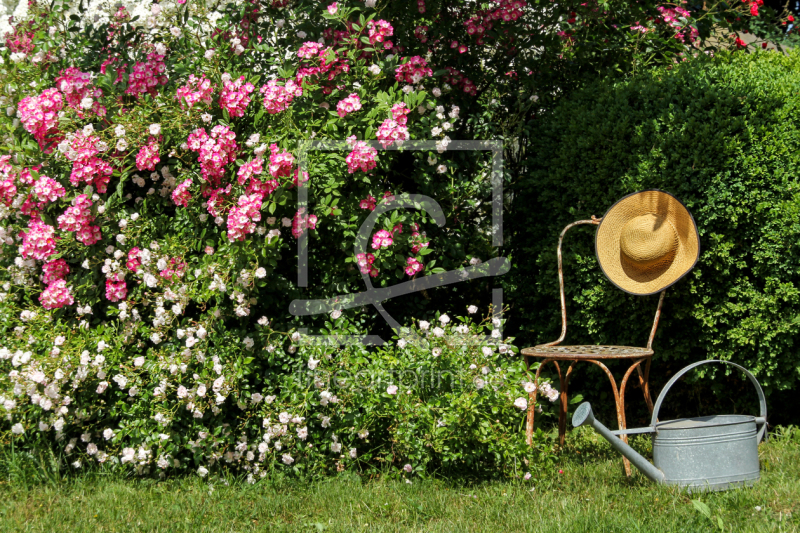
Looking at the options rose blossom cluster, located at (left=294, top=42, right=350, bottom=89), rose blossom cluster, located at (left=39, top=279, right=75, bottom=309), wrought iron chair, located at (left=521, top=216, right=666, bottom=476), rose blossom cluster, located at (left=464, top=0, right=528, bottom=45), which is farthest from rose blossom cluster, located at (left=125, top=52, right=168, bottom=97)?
wrought iron chair, located at (left=521, top=216, right=666, bottom=476)

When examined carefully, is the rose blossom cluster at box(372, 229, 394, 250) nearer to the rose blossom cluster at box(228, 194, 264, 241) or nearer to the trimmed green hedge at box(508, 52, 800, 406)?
the rose blossom cluster at box(228, 194, 264, 241)

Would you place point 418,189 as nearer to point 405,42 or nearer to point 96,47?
point 405,42

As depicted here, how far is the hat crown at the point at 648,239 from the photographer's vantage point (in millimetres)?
2850

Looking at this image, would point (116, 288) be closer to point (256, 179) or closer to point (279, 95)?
point (256, 179)

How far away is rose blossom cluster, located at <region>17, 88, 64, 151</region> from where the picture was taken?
2.99 m

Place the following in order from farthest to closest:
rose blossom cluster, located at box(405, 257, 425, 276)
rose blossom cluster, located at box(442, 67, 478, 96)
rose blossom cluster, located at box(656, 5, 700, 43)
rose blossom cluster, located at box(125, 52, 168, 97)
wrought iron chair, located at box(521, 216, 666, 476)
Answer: rose blossom cluster, located at box(656, 5, 700, 43) → rose blossom cluster, located at box(442, 67, 478, 96) → rose blossom cluster, located at box(125, 52, 168, 97) → rose blossom cluster, located at box(405, 257, 425, 276) → wrought iron chair, located at box(521, 216, 666, 476)

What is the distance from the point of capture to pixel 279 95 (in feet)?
9.60

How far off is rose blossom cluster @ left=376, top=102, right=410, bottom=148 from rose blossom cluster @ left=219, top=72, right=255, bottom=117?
2.05ft

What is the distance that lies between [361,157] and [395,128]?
8.2 inches

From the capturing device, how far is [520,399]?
2.64 meters

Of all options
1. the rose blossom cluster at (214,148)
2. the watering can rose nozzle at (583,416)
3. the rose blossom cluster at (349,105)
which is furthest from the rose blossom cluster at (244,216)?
the watering can rose nozzle at (583,416)

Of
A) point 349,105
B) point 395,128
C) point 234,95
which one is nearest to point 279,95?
point 234,95

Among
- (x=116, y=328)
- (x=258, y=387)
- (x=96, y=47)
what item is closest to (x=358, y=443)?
(x=258, y=387)

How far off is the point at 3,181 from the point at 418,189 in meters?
1.96
